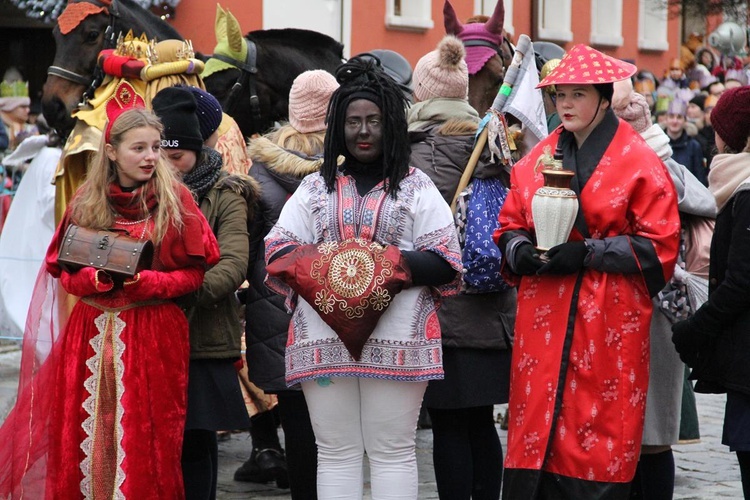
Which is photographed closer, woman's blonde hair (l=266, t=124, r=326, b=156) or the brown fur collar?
the brown fur collar

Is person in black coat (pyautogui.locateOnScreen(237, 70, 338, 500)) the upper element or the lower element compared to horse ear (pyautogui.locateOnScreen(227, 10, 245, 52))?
lower

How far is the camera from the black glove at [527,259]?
457cm

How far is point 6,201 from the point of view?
10.9 meters

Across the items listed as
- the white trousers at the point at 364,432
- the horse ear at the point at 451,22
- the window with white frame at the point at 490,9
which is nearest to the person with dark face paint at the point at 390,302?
the white trousers at the point at 364,432

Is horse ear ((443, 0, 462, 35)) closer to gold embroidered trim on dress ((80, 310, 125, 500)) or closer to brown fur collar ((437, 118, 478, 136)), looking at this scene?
brown fur collar ((437, 118, 478, 136))

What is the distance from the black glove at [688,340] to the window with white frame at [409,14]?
661 inches

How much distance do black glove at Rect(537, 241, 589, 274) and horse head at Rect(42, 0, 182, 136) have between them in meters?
3.45

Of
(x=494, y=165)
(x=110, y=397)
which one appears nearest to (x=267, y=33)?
(x=494, y=165)

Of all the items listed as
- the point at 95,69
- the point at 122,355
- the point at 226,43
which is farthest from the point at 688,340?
the point at 226,43

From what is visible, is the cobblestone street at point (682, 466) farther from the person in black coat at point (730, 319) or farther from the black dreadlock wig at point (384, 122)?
the black dreadlock wig at point (384, 122)

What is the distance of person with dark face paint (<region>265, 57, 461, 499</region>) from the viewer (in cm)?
469

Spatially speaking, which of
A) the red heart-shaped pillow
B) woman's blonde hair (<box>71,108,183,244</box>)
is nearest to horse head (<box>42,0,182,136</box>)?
woman's blonde hair (<box>71,108,183,244</box>)

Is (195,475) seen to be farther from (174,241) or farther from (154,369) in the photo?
(174,241)

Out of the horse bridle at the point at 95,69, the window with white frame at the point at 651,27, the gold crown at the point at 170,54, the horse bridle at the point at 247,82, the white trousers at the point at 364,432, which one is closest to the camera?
the white trousers at the point at 364,432
